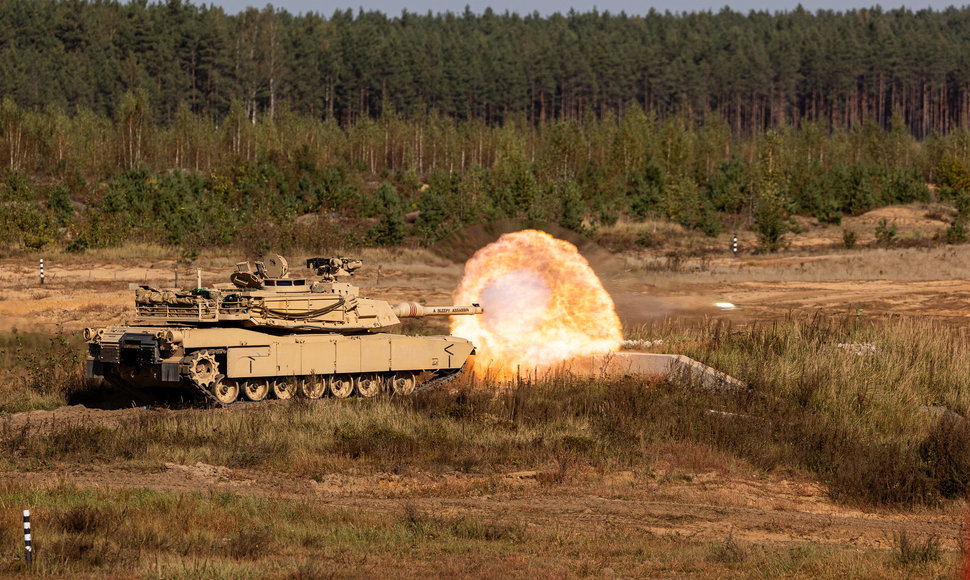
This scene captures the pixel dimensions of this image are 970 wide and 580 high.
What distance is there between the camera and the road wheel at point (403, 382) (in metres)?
26.5

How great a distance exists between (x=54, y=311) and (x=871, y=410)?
25.5 meters

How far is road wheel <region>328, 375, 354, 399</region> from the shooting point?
25531 mm

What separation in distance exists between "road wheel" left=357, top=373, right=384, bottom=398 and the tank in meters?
0.02

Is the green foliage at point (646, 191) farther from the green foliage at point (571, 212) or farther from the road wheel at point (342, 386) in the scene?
the road wheel at point (342, 386)

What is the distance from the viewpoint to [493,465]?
61.2ft

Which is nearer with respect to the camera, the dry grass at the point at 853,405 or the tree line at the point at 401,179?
the dry grass at the point at 853,405

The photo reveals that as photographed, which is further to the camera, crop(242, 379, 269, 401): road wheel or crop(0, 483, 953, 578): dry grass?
crop(242, 379, 269, 401): road wheel

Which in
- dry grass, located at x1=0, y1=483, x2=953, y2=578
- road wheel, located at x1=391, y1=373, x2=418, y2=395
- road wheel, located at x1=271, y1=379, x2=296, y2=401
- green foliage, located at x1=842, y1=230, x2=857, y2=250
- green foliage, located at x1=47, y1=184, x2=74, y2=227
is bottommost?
road wheel, located at x1=391, y1=373, x2=418, y2=395

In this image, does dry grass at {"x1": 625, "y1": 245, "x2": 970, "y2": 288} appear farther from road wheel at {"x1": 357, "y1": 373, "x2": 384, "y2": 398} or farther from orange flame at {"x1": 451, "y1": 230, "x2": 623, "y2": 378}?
road wheel at {"x1": 357, "y1": 373, "x2": 384, "y2": 398}

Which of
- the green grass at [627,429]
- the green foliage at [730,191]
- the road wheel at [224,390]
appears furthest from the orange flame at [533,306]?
the green foliage at [730,191]

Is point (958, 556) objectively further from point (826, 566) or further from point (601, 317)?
point (601, 317)

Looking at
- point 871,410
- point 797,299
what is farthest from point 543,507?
point 797,299

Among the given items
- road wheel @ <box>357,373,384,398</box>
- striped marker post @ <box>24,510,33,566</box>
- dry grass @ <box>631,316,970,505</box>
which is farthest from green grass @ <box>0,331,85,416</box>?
dry grass @ <box>631,316,970,505</box>

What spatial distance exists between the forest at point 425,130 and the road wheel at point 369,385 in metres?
22.5
